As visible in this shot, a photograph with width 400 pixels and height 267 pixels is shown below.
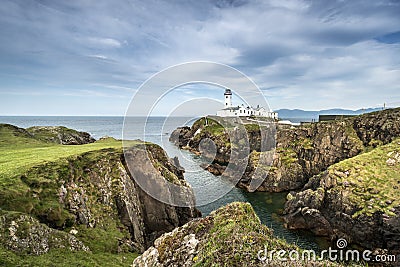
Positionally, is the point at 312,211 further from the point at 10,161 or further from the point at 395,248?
the point at 10,161

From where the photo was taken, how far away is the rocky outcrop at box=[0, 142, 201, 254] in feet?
52.2

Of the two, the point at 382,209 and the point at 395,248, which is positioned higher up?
the point at 382,209

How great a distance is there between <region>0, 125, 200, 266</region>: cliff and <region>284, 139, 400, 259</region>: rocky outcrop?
20.0 m

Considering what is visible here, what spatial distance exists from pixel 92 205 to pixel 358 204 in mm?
34634

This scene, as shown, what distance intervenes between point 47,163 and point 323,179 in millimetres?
→ 40971

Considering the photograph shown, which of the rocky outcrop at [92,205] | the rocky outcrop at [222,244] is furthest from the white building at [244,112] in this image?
the rocky outcrop at [222,244]

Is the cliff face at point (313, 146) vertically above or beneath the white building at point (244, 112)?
beneath

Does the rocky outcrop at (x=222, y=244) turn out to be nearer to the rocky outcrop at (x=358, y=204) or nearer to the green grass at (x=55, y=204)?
the green grass at (x=55, y=204)

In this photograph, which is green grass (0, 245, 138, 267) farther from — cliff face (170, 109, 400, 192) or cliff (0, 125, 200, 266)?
cliff face (170, 109, 400, 192)

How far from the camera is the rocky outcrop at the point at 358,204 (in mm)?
31297

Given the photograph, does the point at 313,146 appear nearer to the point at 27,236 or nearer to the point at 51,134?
the point at 51,134

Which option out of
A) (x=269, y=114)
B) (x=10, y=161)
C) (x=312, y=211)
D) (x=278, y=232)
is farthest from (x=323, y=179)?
(x=269, y=114)

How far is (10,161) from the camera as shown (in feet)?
72.3

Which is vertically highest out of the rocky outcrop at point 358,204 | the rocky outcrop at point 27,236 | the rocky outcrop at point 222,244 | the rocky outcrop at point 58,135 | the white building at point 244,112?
the white building at point 244,112
